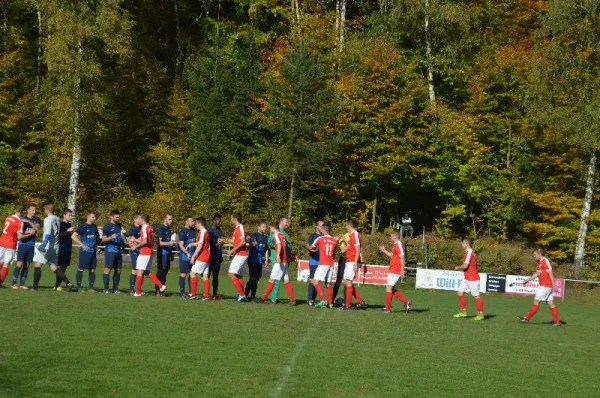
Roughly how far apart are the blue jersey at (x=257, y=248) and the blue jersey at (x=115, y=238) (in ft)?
10.8

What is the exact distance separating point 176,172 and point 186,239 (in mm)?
29759


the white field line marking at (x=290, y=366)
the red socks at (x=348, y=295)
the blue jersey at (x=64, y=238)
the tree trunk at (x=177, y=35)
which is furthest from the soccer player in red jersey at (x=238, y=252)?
the tree trunk at (x=177, y=35)

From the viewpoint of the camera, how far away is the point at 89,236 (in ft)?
73.0

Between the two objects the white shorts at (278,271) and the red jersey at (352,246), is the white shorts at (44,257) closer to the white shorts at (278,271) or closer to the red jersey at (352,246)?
the white shorts at (278,271)

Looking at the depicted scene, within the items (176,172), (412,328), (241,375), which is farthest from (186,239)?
(176,172)

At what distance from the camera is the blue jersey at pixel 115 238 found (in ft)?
72.2

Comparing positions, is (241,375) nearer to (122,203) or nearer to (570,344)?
(570,344)

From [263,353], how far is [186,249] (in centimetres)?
1093

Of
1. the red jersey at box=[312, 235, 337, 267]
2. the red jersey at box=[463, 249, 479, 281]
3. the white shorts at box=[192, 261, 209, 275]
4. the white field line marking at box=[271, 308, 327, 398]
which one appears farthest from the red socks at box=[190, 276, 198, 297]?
the red jersey at box=[463, 249, 479, 281]

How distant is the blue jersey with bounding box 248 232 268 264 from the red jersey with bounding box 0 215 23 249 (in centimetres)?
572

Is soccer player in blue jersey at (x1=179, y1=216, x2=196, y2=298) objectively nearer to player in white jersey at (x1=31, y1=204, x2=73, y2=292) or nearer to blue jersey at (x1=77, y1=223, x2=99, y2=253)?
blue jersey at (x1=77, y1=223, x2=99, y2=253)

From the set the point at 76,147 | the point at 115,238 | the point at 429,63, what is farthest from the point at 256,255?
the point at 429,63

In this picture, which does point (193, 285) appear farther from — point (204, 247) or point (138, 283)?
point (138, 283)

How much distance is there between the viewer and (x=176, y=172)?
52.7 meters
